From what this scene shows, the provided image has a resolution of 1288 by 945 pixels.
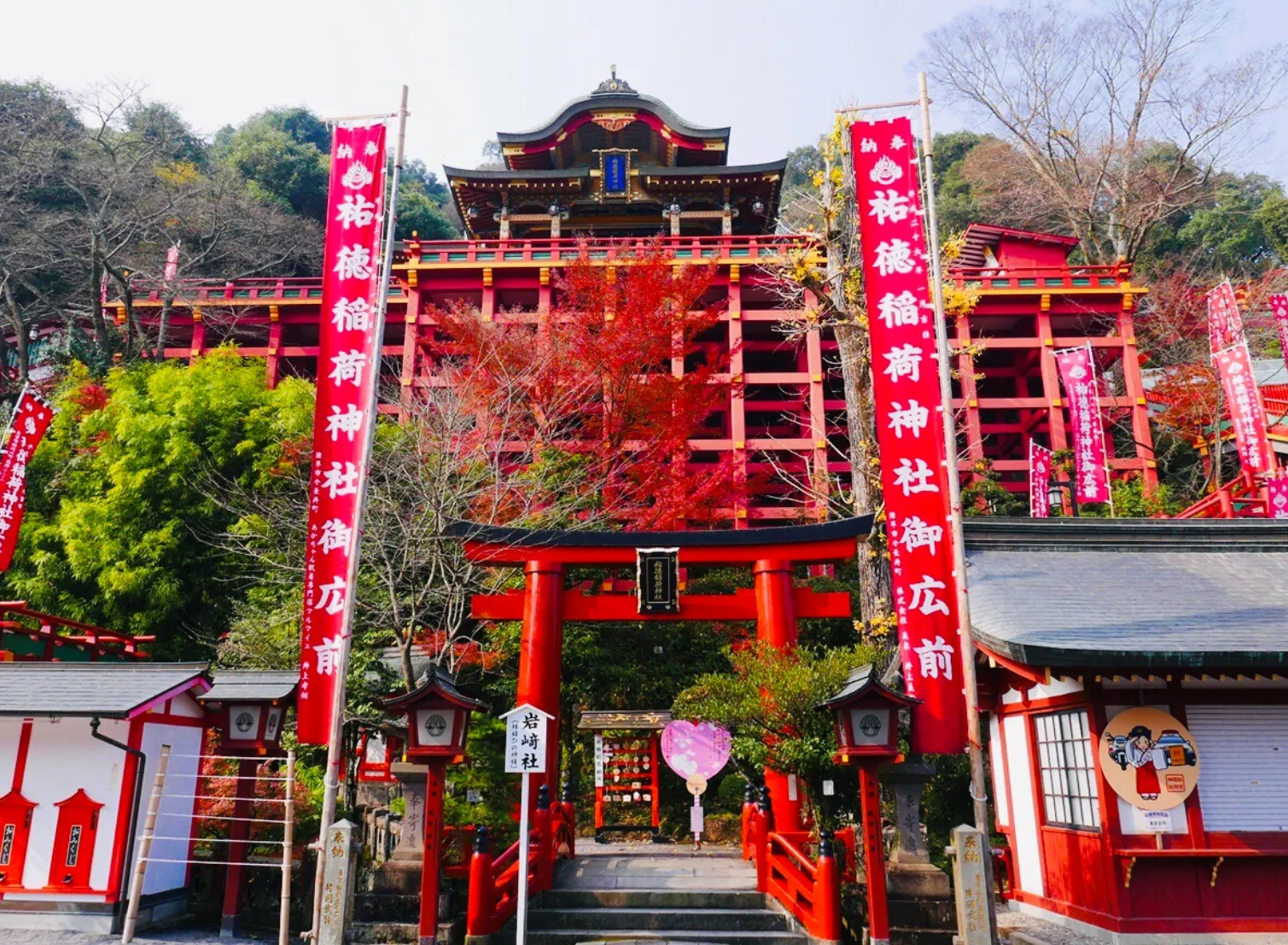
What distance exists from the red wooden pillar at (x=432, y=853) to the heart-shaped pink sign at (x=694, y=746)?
529 cm

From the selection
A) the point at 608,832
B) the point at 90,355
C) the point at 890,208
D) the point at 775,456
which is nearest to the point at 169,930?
the point at 608,832

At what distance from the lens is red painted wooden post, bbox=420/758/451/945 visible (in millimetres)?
7484

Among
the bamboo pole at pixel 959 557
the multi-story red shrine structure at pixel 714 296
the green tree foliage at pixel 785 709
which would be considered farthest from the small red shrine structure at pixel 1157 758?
the multi-story red shrine structure at pixel 714 296

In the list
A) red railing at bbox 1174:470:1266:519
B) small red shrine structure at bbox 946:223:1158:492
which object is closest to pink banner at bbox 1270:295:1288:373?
red railing at bbox 1174:470:1266:519

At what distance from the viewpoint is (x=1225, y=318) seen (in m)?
15.9

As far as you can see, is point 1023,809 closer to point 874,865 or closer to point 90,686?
point 874,865

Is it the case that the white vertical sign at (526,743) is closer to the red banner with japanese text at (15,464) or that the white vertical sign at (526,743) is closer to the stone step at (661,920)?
the stone step at (661,920)

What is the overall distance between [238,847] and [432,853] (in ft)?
10.4

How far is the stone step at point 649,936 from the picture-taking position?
7.84m

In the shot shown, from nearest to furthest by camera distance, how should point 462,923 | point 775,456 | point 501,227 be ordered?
point 462,923, point 775,456, point 501,227

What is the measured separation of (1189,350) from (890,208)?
833 inches

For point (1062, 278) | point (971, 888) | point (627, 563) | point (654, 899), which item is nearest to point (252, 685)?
point (627, 563)

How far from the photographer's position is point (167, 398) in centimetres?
1808

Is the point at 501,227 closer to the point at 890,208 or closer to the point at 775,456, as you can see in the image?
the point at 775,456
